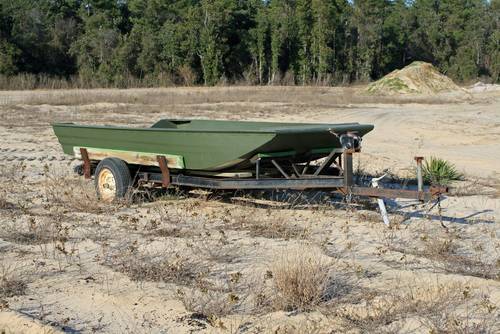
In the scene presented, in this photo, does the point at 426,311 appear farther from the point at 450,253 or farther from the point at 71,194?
the point at 71,194

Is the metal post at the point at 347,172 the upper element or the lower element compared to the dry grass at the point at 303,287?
upper

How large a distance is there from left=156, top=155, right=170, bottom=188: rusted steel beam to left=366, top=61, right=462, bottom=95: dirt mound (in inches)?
1072

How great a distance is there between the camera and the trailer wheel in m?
8.18

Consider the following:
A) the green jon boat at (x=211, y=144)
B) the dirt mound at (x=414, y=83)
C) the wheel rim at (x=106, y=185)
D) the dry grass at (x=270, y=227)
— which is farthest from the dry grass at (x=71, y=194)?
the dirt mound at (x=414, y=83)

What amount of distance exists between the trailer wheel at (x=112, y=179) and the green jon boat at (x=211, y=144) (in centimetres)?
15

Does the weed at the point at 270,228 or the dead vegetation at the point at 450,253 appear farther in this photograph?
the weed at the point at 270,228

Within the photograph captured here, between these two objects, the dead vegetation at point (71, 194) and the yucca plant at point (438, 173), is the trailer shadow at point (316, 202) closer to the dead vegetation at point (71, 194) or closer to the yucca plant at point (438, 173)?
the dead vegetation at point (71, 194)

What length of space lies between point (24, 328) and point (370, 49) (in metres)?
50.0

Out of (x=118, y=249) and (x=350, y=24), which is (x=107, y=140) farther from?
(x=350, y=24)

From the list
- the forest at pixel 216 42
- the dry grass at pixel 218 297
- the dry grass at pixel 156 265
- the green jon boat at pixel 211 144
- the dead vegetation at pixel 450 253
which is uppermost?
the forest at pixel 216 42

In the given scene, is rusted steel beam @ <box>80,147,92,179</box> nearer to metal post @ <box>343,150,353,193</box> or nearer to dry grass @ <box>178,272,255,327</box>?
metal post @ <box>343,150,353,193</box>

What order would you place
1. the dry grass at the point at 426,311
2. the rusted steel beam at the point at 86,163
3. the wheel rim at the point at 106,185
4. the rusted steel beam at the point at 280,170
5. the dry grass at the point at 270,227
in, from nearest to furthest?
the dry grass at the point at 426,311 < the dry grass at the point at 270,227 < the rusted steel beam at the point at 280,170 < the wheel rim at the point at 106,185 < the rusted steel beam at the point at 86,163

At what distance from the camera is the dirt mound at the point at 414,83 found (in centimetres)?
3419

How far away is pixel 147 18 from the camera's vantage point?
4997cm
